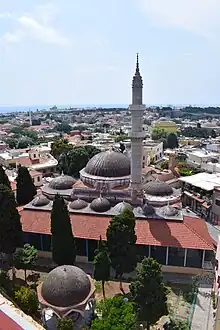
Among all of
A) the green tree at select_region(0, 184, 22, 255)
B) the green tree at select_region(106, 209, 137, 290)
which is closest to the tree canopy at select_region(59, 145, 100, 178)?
the green tree at select_region(0, 184, 22, 255)

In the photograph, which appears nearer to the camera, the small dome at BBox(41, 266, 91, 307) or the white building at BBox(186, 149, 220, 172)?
the small dome at BBox(41, 266, 91, 307)

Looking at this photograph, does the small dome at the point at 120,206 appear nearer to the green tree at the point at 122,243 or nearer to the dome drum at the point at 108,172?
the dome drum at the point at 108,172

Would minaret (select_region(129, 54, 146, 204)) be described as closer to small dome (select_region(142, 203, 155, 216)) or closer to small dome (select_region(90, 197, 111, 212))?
small dome (select_region(142, 203, 155, 216))

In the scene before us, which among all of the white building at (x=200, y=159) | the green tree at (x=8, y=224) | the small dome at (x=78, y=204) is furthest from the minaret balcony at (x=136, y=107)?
the white building at (x=200, y=159)

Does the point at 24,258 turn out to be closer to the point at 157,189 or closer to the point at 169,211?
the point at 169,211

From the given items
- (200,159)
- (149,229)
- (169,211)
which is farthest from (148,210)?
(200,159)

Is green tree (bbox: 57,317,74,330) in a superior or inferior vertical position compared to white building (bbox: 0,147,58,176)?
inferior
